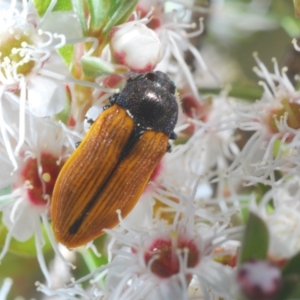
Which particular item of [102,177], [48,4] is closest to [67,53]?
[48,4]

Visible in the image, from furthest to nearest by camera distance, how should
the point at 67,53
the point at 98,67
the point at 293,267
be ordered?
1. the point at 67,53
2. the point at 98,67
3. the point at 293,267

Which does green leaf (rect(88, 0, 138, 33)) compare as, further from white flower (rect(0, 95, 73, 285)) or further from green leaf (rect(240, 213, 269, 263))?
green leaf (rect(240, 213, 269, 263))

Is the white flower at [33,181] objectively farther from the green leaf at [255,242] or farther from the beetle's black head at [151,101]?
the green leaf at [255,242]

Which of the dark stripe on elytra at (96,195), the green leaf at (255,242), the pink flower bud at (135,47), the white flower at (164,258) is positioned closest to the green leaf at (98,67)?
the pink flower bud at (135,47)

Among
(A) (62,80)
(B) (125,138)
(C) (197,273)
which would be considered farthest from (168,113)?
(C) (197,273)

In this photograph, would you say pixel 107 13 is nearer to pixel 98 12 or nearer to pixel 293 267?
pixel 98 12

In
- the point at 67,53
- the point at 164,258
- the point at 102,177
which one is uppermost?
the point at 67,53
